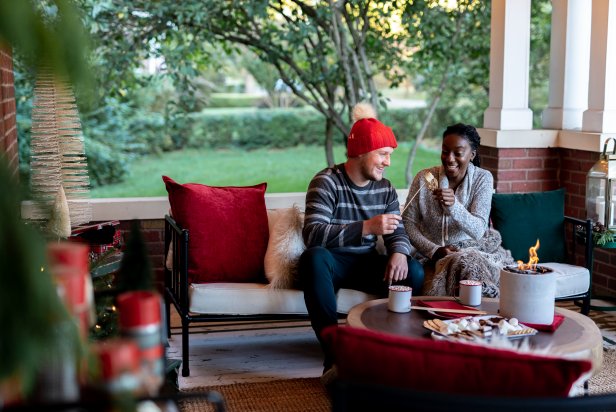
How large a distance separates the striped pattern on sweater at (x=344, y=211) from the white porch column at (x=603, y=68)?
1.70 meters

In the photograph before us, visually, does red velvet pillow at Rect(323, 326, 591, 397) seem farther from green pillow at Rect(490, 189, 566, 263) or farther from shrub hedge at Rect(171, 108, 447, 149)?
shrub hedge at Rect(171, 108, 447, 149)

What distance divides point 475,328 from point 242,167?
11.0 meters

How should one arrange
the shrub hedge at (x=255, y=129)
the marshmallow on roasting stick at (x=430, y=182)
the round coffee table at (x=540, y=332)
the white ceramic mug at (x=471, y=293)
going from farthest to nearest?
the shrub hedge at (x=255, y=129) < the marshmallow on roasting stick at (x=430, y=182) < the white ceramic mug at (x=471, y=293) < the round coffee table at (x=540, y=332)

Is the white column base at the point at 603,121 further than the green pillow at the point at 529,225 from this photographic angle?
Yes

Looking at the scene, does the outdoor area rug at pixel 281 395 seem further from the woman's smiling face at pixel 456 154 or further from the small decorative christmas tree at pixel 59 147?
the woman's smiling face at pixel 456 154

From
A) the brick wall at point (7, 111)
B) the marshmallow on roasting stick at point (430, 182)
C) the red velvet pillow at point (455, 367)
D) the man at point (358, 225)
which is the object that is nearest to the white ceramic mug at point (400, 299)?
the man at point (358, 225)

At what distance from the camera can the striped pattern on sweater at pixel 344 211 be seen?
376 cm

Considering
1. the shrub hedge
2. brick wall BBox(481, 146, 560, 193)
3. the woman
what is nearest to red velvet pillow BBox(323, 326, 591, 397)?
the woman

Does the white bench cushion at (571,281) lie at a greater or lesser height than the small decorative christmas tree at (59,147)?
lesser

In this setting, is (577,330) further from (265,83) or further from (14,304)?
(265,83)

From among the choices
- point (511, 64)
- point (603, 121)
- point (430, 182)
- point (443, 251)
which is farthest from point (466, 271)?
point (511, 64)

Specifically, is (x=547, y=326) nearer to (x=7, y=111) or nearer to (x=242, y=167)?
(x=7, y=111)

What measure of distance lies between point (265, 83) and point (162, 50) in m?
7.36

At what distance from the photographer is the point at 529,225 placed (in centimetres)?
446
